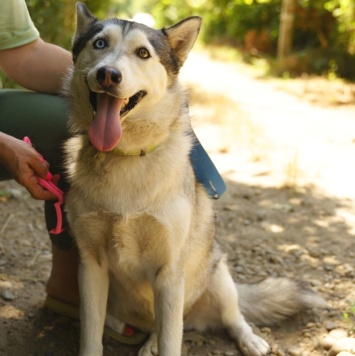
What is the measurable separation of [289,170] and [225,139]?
1.55 meters

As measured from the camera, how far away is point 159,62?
243cm

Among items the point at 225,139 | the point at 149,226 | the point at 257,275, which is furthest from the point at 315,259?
the point at 225,139

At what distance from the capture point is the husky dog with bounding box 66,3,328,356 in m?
2.33

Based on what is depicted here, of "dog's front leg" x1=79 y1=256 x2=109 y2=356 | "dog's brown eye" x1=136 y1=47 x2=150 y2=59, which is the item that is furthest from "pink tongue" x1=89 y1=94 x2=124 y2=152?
"dog's front leg" x1=79 y1=256 x2=109 y2=356

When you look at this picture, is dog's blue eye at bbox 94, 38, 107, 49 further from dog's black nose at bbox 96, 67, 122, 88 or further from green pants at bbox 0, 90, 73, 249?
green pants at bbox 0, 90, 73, 249

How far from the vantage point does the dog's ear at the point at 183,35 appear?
98.1 inches

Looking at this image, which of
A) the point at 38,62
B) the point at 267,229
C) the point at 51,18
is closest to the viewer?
the point at 38,62

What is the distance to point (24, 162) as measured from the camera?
8.05 feet

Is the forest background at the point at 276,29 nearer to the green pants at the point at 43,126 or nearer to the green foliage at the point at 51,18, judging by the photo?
the green foliage at the point at 51,18

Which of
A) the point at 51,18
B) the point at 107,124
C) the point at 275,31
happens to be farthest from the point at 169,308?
the point at 275,31

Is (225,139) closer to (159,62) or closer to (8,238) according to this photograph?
(8,238)

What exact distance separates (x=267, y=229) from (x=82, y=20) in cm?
233

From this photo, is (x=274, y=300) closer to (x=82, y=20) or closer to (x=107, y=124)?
(x=107, y=124)

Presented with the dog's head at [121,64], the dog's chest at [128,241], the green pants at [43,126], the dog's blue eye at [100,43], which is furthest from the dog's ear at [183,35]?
the dog's chest at [128,241]
